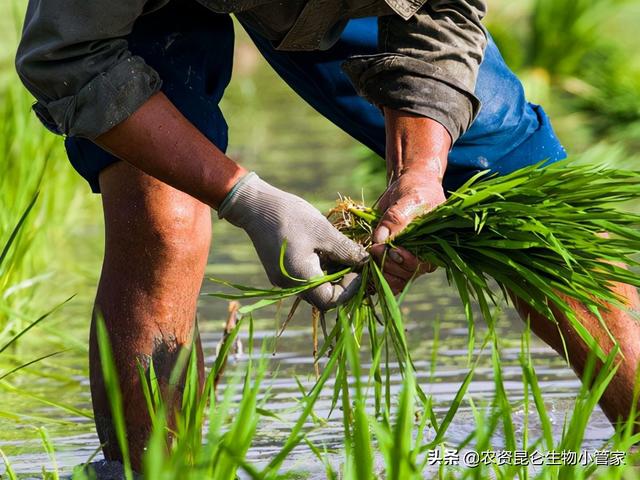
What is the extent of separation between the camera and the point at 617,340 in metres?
2.57

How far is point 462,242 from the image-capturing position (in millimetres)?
2270

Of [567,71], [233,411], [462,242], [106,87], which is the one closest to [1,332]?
[233,411]

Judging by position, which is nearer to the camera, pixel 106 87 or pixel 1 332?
pixel 106 87

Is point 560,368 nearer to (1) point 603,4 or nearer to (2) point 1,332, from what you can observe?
(2) point 1,332

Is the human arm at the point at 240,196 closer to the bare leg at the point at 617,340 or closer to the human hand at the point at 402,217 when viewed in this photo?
the human hand at the point at 402,217

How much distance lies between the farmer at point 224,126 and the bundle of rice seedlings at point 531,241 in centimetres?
5

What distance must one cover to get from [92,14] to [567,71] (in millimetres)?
6595

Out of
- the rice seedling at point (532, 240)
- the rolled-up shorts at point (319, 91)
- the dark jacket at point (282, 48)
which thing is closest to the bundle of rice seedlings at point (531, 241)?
the rice seedling at point (532, 240)

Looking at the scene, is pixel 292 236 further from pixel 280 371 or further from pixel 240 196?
pixel 280 371

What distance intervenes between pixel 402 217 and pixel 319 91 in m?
0.55

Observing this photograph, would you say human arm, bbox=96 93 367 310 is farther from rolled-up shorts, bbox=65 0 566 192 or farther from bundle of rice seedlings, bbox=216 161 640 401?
rolled-up shorts, bbox=65 0 566 192

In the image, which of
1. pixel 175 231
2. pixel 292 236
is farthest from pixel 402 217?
pixel 175 231

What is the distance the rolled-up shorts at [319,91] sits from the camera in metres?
2.52

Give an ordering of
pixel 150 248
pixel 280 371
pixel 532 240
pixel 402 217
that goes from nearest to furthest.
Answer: pixel 532 240 → pixel 402 217 → pixel 150 248 → pixel 280 371
